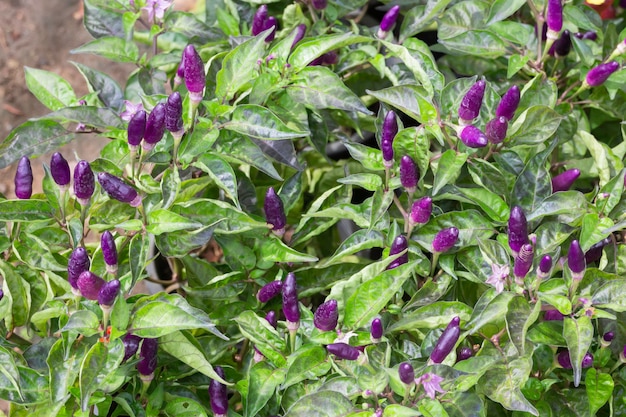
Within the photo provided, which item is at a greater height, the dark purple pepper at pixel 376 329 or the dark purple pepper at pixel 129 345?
the dark purple pepper at pixel 376 329

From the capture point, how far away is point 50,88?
145 centimetres

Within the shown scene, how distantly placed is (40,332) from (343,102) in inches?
25.3

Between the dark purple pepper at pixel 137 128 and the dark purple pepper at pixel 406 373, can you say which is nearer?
the dark purple pepper at pixel 406 373

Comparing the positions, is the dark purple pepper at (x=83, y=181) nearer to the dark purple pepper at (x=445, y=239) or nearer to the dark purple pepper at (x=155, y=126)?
the dark purple pepper at (x=155, y=126)

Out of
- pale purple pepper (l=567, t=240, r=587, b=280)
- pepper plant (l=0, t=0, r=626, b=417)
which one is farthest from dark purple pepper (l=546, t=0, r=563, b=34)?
pale purple pepper (l=567, t=240, r=587, b=280)

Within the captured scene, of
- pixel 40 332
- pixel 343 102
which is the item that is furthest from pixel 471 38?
pixel 40 332

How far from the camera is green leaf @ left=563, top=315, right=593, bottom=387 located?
1.06 meters

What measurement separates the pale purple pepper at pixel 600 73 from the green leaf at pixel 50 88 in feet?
3.14

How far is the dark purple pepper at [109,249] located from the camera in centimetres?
109

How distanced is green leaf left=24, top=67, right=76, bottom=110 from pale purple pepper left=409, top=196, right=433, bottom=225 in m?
0.67

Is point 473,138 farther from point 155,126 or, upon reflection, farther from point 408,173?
point 155,126

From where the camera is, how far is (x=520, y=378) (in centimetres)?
108

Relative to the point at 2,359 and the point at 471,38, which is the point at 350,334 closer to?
the point at 2,359

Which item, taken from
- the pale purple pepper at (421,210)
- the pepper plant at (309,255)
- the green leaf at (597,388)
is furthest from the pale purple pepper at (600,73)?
the green leaf at (597,388)
